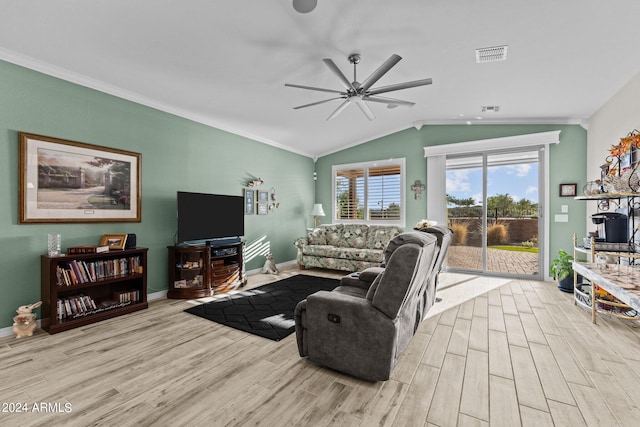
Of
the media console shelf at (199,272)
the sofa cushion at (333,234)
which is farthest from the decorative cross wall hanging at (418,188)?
the media console shelf at (199,272)

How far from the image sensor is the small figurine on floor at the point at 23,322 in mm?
2701

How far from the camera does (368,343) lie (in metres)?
1.94

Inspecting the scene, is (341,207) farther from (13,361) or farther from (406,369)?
(13,361)

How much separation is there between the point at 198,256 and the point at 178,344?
175 centimetres

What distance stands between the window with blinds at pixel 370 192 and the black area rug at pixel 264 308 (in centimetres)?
230

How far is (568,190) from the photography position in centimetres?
473

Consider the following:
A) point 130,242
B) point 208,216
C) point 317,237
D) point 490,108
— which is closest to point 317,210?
point 317,237

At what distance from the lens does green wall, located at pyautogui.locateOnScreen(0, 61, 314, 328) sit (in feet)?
9.13

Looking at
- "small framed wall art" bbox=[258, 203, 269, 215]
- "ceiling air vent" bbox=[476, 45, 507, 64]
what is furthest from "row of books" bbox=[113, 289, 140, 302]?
"ceiling air vent" bbox=[476, 45, 507, 64]

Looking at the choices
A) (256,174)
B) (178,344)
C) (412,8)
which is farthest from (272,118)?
(178,344)

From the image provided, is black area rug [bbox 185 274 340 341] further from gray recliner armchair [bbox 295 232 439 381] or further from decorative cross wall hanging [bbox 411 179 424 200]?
decorative cross wall hanging [bbox 411 179 424 200]

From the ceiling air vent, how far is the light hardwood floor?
9.39 ft

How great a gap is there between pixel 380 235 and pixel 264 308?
9.77 feet

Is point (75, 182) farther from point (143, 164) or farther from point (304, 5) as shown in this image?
point (304, 5)
